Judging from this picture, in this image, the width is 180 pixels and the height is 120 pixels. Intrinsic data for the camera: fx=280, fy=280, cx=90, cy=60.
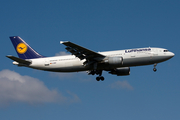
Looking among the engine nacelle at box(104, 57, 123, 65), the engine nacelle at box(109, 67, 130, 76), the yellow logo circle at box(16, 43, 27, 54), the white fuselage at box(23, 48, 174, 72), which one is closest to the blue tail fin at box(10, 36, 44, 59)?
the yellow logo circle at box(16, 43, 27, 54)

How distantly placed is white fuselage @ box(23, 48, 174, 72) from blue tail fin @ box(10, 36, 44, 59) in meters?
1.41

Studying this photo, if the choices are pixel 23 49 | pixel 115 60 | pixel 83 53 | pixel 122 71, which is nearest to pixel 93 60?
pixel 83 53

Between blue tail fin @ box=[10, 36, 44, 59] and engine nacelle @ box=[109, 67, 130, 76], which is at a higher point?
blue tail fin @ box=[10, 36, 44, 59]

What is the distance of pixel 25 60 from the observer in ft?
141

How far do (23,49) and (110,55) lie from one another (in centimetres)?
1478

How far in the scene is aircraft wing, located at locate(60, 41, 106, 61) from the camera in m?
38.2

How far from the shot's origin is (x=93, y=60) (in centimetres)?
4062

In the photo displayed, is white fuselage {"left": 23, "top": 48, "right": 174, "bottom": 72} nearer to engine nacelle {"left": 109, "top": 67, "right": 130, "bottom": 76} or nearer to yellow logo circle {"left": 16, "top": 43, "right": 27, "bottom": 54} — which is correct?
yellow logo circle {"left": 16, "top": 43, "right": 27, "bottom": 54}

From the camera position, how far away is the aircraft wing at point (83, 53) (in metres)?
38.2

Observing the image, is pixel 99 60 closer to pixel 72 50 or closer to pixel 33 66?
pixel 72 50

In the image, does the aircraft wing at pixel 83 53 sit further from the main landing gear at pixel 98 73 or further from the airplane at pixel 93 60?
the main landing gear at pixel 98 73

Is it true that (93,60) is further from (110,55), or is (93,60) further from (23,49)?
(23,49)

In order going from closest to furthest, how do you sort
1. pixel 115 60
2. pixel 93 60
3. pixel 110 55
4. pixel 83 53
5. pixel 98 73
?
1. pixel 115 60
2. pixel 83 53
3. pixel 93 60
4. pixel 110 55
5. pixel 98 73

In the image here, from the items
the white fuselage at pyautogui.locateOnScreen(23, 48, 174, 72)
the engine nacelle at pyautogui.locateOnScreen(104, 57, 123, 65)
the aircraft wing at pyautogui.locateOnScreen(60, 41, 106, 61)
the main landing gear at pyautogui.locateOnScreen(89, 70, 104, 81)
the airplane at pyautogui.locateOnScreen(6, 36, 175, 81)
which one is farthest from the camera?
the main landing gear at pyautogui.locateOnScreen(89, 70, 104, 81)
